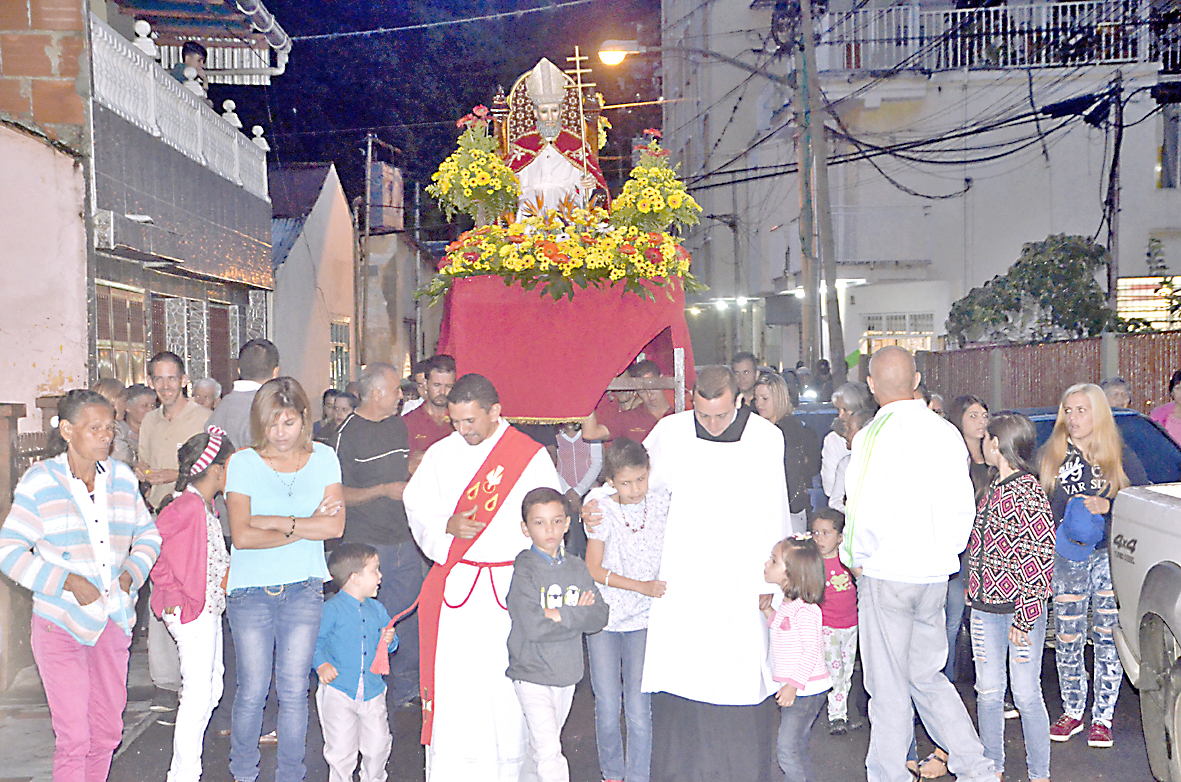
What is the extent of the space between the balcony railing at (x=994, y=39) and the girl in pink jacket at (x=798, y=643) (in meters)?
20.0

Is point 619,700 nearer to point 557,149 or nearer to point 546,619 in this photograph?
point 546,619

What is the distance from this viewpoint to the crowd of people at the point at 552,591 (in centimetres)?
503

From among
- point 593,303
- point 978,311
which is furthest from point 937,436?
point 978,311

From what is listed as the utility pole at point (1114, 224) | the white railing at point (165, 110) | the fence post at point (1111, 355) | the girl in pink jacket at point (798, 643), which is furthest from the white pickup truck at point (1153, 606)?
the utility pole at point (1114, 224)

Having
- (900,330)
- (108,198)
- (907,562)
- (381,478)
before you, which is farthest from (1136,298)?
(381,478)

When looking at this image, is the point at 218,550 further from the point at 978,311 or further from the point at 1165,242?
the point at 1165,242

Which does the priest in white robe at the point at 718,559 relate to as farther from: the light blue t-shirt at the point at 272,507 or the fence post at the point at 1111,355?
the fence post at the point at 1111,355

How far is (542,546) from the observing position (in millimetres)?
4988

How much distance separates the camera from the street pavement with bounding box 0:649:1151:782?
5984mm

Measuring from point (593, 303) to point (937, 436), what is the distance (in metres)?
2.73

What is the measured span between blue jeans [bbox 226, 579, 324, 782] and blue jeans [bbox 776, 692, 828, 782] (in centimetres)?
229

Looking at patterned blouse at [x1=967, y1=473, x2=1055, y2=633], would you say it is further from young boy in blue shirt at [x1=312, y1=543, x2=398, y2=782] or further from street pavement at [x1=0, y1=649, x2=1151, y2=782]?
young boy in blue shirt at [x1=312, y1=543, x2=398, y2=782]

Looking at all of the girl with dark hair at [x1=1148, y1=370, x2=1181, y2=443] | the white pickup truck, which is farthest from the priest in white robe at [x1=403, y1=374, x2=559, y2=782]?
the girl with dark hair at [x1=1148, y1=370, x2=1181, y2=443]

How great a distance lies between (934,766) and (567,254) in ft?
12.1
